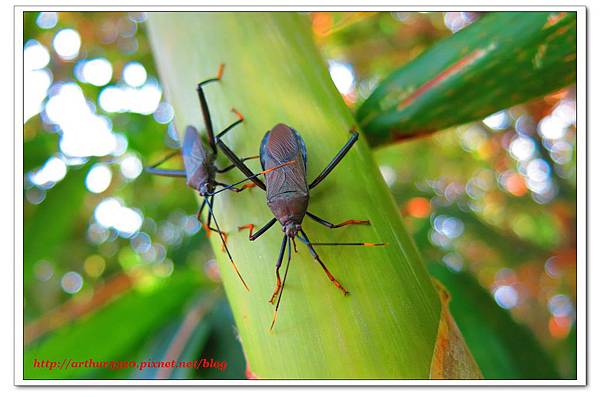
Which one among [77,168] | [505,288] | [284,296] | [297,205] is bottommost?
[505,288]

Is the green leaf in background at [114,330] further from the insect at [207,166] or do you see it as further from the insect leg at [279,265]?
the insect leg at [279,265]

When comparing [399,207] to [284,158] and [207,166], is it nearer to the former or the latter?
[207,166]

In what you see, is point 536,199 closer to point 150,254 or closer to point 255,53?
point 150,254

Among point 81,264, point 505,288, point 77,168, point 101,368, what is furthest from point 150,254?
point 505,288

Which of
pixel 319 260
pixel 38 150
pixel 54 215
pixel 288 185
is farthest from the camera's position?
pixel 54 215

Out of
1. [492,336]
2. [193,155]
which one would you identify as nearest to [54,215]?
[193,155]

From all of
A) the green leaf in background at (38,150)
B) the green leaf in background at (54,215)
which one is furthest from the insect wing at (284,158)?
the green leaf in background at (54,215)
